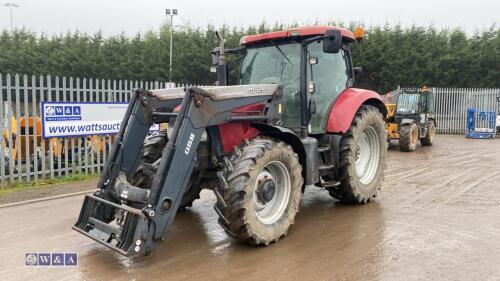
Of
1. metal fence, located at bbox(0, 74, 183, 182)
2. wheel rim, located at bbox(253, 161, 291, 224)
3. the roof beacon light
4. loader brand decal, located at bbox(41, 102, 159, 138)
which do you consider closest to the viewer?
wheel rim, located at bbox(253, 161, 291, 224)

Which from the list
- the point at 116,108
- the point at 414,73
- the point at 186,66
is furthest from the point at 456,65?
the point at 116,108

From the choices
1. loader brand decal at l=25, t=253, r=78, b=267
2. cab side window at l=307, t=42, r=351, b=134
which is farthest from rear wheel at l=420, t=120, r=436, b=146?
loader brand decal at l=25, t=253, r=78, b=267

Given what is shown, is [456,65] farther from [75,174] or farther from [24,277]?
[24,277]

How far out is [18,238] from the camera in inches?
202

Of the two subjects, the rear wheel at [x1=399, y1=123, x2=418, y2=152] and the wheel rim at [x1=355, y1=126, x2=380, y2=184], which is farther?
the rear wheel at [x1=399, y1=123, x2=418, y2=152]

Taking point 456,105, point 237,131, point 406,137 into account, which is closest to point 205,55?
point 456,105

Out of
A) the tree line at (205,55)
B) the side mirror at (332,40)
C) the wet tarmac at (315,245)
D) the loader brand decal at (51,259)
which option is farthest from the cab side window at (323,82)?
the tree line at (205,55)

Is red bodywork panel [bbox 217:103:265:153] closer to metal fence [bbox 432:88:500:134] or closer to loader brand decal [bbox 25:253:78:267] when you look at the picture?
loader brand decal [bbox 25:253:78:267]

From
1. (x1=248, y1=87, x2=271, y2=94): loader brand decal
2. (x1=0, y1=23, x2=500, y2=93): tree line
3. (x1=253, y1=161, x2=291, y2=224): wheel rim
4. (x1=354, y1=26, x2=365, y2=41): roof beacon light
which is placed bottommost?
(x1=253, y1=161, x2=291, y2=224): wheel rim

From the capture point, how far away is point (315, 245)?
16.0ft

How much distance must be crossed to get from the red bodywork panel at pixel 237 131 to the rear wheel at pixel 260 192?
317 millimetres

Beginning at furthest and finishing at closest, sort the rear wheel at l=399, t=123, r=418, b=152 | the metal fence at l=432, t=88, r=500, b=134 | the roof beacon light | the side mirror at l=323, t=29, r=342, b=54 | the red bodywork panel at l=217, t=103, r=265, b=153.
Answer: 1. the metal fence at l=432, t=88, r=500, b=134
2. the rear wheel at l=399, t=123, r=418, b=152
3. the roof beacon light
4. the side mirror at l=323, t=29, r=342, b=54
5. the red bodywork panel at l=217, t=103, r=265, b=153

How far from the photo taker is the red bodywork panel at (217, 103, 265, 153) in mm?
4977

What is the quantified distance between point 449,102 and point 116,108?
18.9 m
